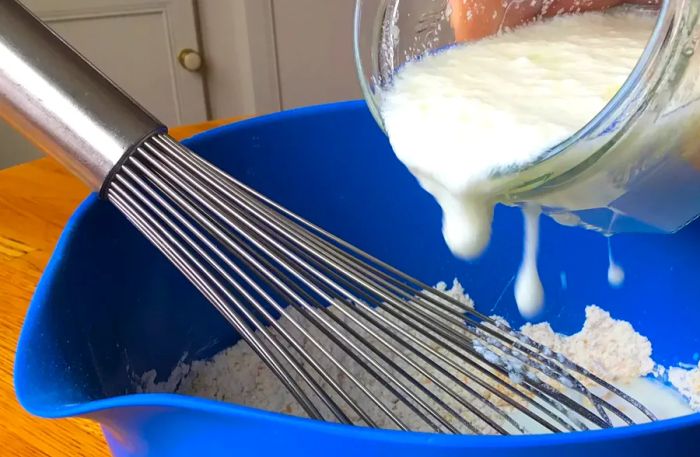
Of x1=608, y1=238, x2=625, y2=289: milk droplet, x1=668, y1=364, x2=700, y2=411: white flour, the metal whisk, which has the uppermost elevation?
the metal whisk

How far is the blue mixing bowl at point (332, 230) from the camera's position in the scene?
231mm

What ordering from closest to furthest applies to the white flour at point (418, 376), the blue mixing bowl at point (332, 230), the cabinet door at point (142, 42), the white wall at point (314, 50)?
the blue mixing bowl at point (332, 230), the white flour at point (418, 376), the cabinet door at point (142, 42), the white wall at point (314, 50)

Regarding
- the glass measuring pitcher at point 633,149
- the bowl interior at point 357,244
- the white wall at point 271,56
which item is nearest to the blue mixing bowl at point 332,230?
the bowl interior at point 357,244

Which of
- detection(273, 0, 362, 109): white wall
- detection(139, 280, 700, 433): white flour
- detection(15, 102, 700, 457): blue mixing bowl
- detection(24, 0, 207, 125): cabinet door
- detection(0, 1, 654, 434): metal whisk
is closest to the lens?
detection(15, 102, 700, 457): blue mixing bowl

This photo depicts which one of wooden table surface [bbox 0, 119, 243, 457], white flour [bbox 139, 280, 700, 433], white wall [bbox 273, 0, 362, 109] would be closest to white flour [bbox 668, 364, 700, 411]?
white flour [bbox 139, 280, 700, 433]

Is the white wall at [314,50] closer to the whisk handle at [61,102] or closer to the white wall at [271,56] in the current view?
the white wall at [271,56]

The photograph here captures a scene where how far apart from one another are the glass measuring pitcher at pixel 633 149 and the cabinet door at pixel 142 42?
1.07m

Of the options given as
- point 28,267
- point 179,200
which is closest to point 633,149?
point 179,200

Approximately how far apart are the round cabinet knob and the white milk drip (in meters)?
1.10

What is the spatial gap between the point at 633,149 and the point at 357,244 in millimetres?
325

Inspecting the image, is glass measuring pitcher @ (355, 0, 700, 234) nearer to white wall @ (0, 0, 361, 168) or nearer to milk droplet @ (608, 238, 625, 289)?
milk droplet @ (608, 238, 625, 289)

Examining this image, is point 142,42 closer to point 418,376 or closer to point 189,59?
point 189,59

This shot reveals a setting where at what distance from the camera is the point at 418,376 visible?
21.7 inches

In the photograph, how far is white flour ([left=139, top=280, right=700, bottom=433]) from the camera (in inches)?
20.1
